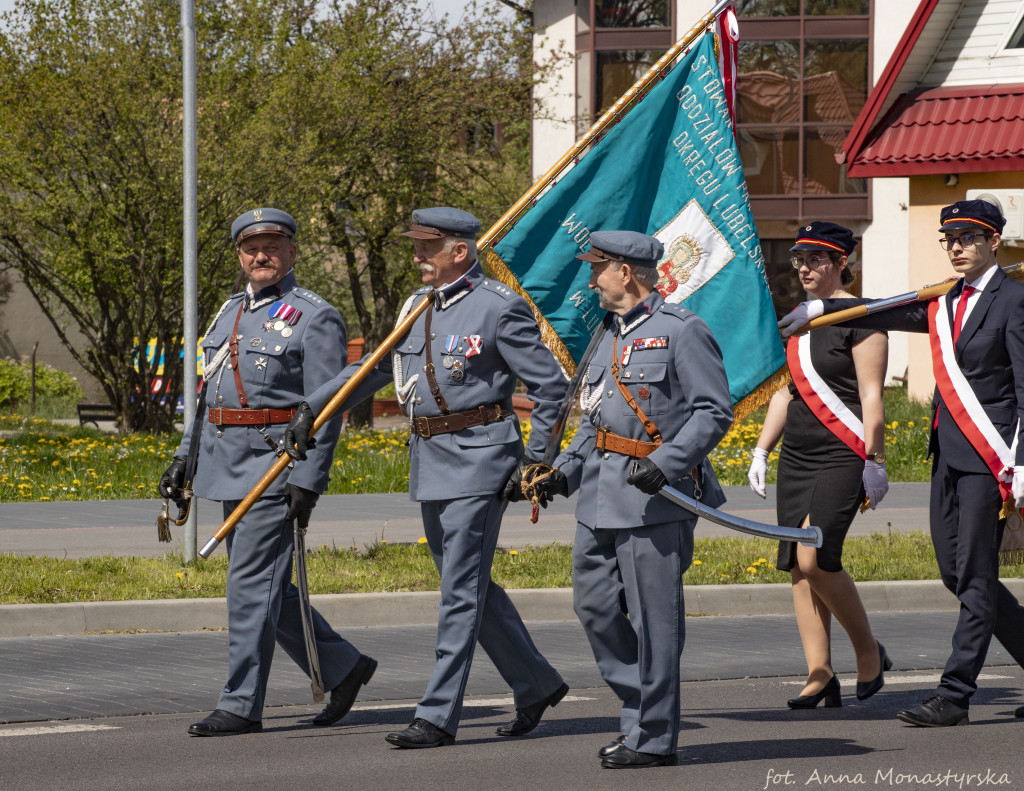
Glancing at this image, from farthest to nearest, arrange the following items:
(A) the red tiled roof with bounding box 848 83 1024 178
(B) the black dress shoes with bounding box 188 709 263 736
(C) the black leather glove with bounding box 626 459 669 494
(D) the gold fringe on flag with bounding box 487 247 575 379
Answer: (A) the red tiled roof with bounding box 848 83 1024 178 < (D) the gold fringe on flag with bounding box 487 247 575 379 < (B) the black dress shoes with bounding box 188 709 263 736 < (C) the black leather glove with bounding box 626 459 669 494

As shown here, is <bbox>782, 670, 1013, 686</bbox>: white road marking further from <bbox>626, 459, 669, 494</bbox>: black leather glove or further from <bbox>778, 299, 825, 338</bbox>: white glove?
<bbox>626, 459, 669, 494</bbox>: black leather glove

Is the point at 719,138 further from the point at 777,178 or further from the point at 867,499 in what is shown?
the point at 777,178

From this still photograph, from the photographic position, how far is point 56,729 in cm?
632

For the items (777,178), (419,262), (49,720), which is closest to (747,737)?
(419,262)

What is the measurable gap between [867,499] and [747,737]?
3.79ft

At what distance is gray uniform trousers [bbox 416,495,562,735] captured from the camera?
5.77 metres

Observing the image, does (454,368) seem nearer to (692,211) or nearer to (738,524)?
(738,524)

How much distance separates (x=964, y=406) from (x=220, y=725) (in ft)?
10.1

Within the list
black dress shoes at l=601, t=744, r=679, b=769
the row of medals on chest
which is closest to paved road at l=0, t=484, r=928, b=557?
the row of medals on chest

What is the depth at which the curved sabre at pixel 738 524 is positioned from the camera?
5371 mm

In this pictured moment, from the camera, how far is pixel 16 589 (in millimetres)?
8984

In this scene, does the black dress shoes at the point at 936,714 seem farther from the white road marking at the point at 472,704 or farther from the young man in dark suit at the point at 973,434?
the white road marking at the point at 472,704

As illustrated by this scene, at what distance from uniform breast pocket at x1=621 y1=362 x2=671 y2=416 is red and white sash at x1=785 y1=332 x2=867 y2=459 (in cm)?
129

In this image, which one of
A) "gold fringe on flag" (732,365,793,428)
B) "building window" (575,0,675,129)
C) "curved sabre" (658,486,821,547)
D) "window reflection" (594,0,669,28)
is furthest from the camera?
"window reflection" (594,0,669,28)
